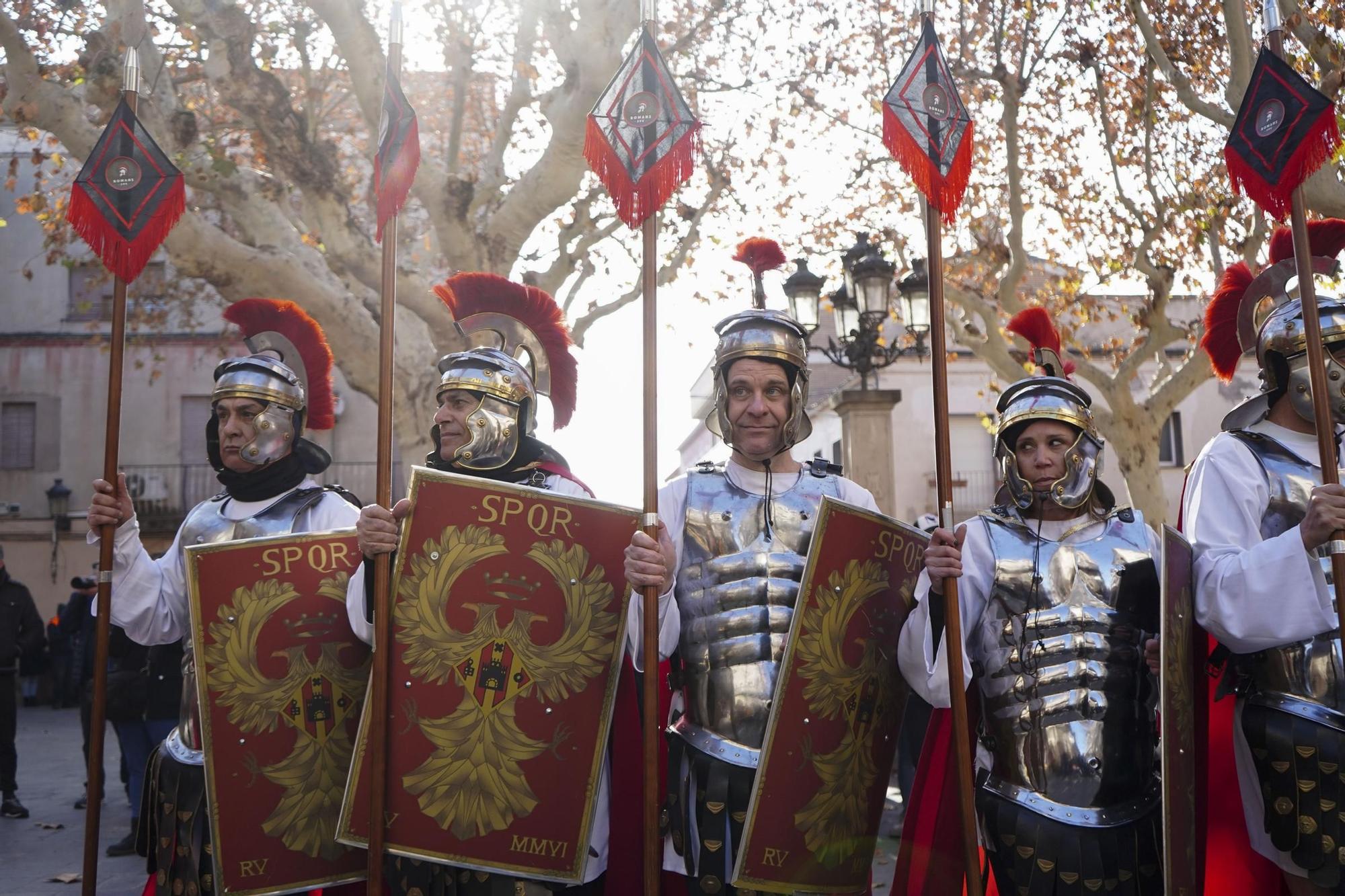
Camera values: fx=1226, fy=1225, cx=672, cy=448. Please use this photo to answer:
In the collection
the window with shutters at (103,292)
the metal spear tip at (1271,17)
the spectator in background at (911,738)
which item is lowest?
the spectator in background at (911,738)

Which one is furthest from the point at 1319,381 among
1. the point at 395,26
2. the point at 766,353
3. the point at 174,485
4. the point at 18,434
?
the point at 18,434

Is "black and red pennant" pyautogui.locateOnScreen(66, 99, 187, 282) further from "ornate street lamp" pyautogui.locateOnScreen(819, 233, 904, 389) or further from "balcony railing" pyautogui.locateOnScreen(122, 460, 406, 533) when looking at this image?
"balcony railing" pyautogui.locateOnScreen(122, 460, 406, 533)

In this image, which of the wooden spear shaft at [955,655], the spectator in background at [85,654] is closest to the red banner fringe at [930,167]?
the wooden spear shaft at [955,655]

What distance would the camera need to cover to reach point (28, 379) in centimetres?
2670

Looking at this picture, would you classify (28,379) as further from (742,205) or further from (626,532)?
(626,532)

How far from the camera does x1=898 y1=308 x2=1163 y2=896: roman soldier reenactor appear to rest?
3494 millimetres

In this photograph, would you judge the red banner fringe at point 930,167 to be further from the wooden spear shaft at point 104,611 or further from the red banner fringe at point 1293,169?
the wooden spear shaft at point 104,611

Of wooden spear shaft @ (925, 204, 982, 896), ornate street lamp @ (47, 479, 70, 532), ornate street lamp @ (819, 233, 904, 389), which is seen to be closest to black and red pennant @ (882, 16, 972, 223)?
wooden spear shaft @ (925, 204, 982, 896)

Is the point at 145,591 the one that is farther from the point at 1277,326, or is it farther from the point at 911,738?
the point at 911,738

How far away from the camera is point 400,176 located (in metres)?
3.93

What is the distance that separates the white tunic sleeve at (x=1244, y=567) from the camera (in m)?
3.45

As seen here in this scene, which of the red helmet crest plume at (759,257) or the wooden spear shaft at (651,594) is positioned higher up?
the red helmet crest plume at (759,257)

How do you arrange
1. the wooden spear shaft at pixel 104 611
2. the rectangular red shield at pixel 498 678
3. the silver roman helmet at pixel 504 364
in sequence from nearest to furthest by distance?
1. the rectangular red shield at pixel 498 678
2. the wooden spear shaft at pixel 104 611
3. the silver roman helmet at pixel 504 364

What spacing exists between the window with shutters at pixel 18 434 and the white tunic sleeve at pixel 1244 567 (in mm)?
27250
